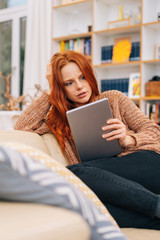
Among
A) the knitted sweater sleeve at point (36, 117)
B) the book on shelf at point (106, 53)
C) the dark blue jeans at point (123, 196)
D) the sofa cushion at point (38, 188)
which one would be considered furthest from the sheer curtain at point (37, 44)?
the sofa cushion at point (38, 188)

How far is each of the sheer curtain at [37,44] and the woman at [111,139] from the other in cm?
272

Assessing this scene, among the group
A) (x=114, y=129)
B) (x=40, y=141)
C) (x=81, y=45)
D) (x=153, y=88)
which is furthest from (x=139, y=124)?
(x=81, y=45)

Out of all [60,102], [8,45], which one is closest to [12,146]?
[60,102]

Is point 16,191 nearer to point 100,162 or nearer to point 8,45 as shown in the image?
point 100,162

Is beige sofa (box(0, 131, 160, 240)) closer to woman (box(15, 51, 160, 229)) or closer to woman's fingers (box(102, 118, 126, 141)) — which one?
woman (box(15, 51, 160, 229))

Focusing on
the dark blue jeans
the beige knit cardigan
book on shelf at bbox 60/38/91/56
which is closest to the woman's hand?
the beige knit cardigan

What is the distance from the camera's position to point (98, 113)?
4.62ft

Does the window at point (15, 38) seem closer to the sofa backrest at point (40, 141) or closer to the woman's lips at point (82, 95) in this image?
the woman's lips at point (82, 95)

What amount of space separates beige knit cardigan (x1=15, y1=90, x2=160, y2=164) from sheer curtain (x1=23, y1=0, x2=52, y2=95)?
271 cm

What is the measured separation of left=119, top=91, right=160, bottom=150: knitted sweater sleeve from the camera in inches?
61.9

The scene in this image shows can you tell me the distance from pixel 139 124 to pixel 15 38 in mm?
3805

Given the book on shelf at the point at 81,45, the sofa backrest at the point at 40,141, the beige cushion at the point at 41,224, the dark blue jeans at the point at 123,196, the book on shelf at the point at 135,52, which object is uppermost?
the book on shelf at the point at 81,45

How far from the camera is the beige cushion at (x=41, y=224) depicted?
430 mm

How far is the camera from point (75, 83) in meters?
1.72
